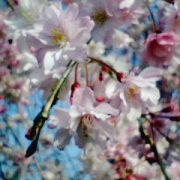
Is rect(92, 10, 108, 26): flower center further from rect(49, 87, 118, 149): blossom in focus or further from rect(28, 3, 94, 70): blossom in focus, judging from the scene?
rect(49, 87, 118, 149): blossom in focus

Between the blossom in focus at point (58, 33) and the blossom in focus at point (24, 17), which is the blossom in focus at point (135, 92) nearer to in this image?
the blossom in focus at point (58, 33)

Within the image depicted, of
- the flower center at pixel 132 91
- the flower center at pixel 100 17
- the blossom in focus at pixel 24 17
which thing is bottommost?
the flower center at pixel 132 91

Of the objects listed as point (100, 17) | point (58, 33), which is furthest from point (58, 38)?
point (100, 17)

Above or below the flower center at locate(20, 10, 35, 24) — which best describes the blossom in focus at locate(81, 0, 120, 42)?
below

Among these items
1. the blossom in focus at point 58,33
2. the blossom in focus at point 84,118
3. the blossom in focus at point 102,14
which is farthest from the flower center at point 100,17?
the blossom in focus at point 84,118

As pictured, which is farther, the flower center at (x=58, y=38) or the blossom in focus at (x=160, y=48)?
the blossom in focus at (x=160, y=48)

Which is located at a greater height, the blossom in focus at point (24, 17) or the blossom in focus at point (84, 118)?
the blossom in focus at point (24, 17)

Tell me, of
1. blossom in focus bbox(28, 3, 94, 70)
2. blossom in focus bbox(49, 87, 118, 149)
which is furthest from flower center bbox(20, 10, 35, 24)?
blossom in focus bbox(49, 87, 118, 149)
